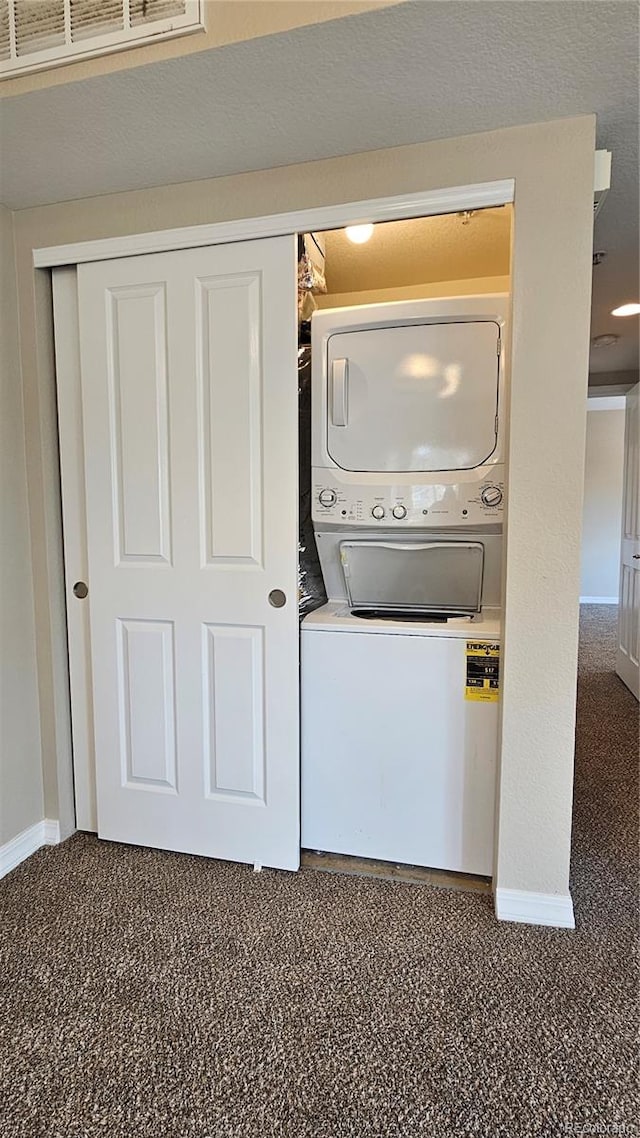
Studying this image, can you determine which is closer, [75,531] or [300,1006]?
[300,1006]

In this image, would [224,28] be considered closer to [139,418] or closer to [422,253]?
[139,418]

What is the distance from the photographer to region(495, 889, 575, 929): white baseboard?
1.68m

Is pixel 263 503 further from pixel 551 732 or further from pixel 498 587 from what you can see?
pixel 551 732

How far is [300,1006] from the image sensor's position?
1.40 metres

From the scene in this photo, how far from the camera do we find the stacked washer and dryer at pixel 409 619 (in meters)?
1.85

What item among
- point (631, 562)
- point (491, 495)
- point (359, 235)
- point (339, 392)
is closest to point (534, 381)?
point (491, 495)

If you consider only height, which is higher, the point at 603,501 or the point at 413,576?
the point at 603,501

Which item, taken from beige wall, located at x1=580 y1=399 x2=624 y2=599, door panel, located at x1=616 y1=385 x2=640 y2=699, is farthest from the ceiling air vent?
beige wall, located at x1=580 y1=399 x2=624 y2=599

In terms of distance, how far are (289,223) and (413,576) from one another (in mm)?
1273

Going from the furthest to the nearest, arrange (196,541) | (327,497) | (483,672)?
(327,497) → (196,541) → (483,672)

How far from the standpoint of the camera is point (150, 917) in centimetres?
172

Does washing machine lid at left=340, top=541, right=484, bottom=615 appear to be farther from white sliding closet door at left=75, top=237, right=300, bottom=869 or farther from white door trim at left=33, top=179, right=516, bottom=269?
white door trim at left=33, top=179, right=516, bottom=269

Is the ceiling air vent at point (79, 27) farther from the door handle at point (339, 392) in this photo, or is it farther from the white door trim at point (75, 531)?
the door handle at point (339, 392)

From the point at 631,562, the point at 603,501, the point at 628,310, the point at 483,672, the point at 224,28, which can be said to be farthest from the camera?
the point at 603,501
